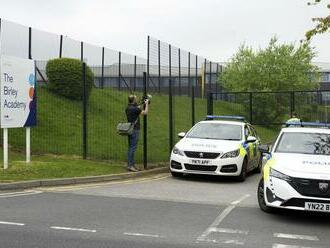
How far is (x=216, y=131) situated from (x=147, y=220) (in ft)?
23.8

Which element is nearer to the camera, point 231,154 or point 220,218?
point 220,218

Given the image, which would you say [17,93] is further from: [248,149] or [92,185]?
[248,149]

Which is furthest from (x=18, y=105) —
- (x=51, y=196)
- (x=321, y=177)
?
(x=321, y=177)

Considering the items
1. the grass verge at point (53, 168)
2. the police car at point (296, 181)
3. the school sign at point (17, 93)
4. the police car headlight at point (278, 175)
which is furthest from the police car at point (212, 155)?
the police car headlight at point (278, 175)

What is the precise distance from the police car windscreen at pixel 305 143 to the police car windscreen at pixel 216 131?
14.7 ft

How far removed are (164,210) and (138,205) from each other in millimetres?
630

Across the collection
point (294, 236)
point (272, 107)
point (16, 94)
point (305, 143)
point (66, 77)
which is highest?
point (66, 77)

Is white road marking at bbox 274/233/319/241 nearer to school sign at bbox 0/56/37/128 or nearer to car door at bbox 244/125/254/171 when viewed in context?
car door at bbox 244/125/254/171

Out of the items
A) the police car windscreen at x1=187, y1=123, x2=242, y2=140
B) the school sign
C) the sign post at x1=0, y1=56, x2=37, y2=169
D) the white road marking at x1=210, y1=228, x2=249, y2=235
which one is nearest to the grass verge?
the sign post at x1=0, y1=56, x2=37, y2=169

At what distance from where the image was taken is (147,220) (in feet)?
28.4

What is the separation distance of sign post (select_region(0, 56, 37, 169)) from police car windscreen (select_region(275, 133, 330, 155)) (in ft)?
20.6

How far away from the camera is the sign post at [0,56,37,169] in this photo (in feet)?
42.8

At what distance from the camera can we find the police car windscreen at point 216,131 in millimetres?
15289

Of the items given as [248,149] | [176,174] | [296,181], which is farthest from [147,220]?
[248,149]
